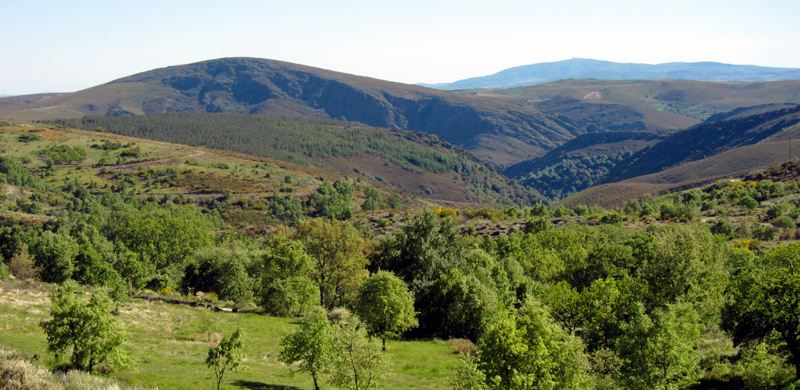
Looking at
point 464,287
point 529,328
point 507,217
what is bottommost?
point 507,217

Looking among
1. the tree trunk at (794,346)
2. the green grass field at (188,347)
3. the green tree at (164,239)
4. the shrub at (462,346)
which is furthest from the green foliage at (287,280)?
the tree trunk at (794,346)

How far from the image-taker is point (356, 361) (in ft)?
110

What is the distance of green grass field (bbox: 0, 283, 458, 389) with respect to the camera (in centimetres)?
3447

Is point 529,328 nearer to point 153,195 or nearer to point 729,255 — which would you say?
point 729,255

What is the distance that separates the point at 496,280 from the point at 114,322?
43394mm

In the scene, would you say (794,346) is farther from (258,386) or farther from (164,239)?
(164,239)

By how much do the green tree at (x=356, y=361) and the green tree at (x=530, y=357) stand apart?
5.94 m

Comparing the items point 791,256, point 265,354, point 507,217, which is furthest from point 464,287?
point 507,217

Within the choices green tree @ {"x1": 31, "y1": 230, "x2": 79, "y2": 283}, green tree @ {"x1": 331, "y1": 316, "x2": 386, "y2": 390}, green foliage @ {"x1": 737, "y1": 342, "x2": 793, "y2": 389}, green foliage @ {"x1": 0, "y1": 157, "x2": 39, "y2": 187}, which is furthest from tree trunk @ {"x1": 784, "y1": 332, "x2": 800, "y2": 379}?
green foliage @ {"x1": 0, "y1": 157, "x2": 39, "y2": 187}

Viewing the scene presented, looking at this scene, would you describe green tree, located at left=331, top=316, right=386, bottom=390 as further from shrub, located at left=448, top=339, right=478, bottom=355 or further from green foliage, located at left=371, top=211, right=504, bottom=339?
green foliage, located at left=371, top=211, right=504, bottom=339

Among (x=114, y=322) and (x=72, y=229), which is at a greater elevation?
(x=114, y=322)

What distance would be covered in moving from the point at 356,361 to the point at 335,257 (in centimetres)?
3497

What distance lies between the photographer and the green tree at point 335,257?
67938 millimetres

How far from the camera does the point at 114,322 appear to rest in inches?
1223
